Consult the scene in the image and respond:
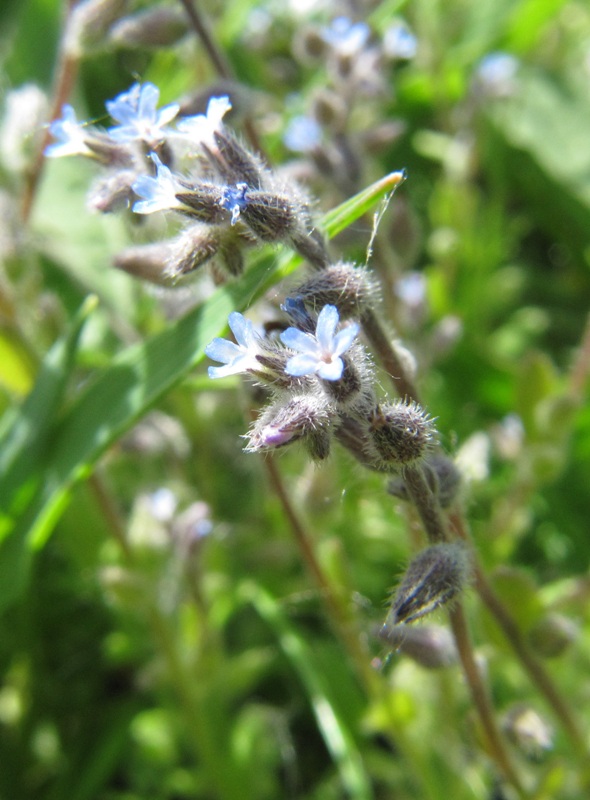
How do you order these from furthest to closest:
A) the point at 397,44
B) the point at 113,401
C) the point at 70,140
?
A: the point at 397,44
the point at 113,401
the point at 70,140

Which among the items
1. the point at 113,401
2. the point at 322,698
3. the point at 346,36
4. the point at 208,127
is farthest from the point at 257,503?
the point at 208,127

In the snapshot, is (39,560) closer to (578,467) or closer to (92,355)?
(92,355)

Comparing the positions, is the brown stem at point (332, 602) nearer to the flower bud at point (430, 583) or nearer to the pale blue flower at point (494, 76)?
the flower bud at point (430, 583)

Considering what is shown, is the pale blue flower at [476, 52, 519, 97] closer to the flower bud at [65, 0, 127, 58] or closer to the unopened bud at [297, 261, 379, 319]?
the flower bud at [65, 0, 127, 58]

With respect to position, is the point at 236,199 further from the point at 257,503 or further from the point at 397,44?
the point at 397,44

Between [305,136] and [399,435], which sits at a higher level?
[305,136]

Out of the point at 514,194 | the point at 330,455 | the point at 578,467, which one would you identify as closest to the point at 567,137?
the point at 514,194
